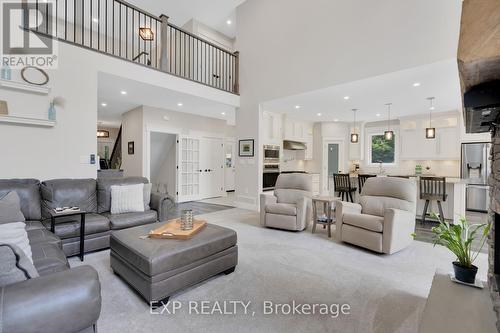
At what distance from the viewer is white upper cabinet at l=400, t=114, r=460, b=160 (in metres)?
6.01

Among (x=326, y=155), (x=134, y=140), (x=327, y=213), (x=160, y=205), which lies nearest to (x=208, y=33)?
(x=134, y=140)

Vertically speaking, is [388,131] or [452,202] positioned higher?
[388,131]

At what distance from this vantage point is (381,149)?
7.57 meters

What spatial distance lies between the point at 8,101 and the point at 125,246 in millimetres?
2838

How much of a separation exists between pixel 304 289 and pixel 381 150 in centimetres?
671

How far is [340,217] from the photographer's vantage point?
11.4 ft

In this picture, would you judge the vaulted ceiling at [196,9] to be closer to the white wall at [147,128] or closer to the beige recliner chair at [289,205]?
the white wall at [147,128]

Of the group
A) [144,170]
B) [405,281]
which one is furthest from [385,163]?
[144,170]

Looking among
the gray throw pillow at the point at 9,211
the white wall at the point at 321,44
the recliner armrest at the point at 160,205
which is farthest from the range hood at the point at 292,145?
the gray throw pillow at the point at 9,211

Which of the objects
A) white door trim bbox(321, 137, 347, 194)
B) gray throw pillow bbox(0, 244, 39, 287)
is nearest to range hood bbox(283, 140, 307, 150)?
white door trim bbox(321, 137, 347, 194)

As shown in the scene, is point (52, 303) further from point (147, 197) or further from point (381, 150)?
point (381, 150)

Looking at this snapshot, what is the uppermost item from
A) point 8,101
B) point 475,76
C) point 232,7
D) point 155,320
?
point 232,7

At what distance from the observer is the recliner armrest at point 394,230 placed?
2979mm

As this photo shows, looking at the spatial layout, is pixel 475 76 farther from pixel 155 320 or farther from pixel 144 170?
pixel 144 170
